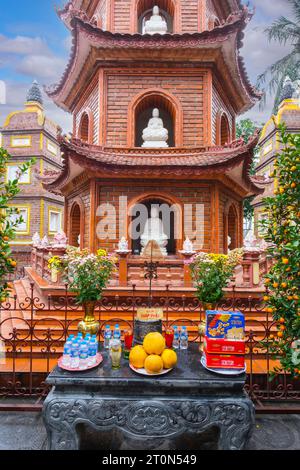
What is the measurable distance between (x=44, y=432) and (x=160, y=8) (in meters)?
13.0

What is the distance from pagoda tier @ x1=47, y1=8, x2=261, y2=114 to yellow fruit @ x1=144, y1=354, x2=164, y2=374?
364 inches

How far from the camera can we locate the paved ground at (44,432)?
135 inches

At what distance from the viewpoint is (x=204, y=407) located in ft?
9.57

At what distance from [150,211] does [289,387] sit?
22.6 feet

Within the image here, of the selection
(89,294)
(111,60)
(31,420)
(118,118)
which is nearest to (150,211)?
(118,118)

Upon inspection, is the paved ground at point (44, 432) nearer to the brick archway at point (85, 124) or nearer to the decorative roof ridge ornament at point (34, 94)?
the brick archway at point (85, 124)

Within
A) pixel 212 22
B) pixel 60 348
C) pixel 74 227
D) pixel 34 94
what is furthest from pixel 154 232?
pixel 34 94

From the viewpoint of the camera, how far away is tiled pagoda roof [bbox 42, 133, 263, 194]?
8578mm

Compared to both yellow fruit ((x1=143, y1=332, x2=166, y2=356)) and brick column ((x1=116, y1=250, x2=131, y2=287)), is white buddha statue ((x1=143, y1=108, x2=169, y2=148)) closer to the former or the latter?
brick column ((x1=116, y1=250, x2=131, y2=287))

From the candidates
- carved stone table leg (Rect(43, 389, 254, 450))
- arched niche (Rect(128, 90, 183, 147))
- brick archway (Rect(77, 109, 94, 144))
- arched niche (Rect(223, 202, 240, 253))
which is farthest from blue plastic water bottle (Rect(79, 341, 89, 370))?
arched niche (Rect(223, 202, 240, 253))

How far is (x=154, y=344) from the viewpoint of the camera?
3115 mm

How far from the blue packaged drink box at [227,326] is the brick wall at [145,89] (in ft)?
25.4

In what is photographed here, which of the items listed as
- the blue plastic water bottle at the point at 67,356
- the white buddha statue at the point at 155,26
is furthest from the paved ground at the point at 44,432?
the white buddha statue at the point at 155,26
